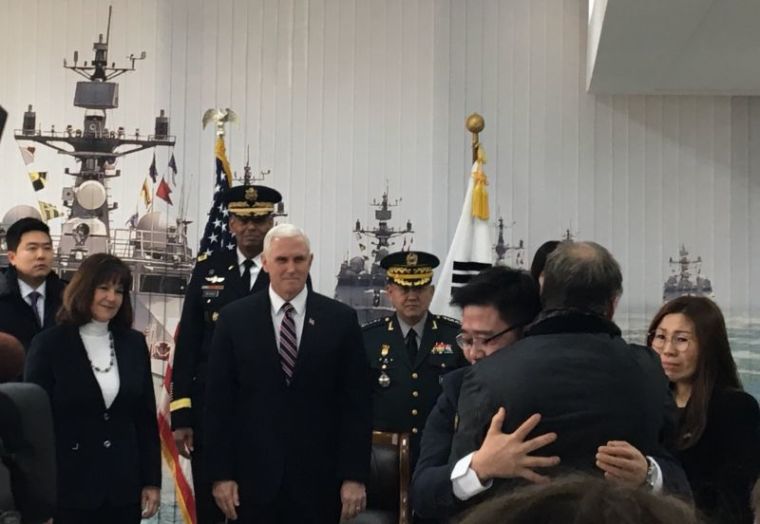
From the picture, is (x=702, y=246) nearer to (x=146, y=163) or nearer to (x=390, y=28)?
(x=390, y=28)

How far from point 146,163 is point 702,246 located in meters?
2.62

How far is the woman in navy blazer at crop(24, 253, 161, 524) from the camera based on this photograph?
3020 millimetres

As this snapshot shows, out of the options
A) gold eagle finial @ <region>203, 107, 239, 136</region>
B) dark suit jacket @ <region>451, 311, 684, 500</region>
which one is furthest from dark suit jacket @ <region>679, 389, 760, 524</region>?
gold eagle finial @ <region>203, 107, 239, 136</region>

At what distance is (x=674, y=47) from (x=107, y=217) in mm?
2645

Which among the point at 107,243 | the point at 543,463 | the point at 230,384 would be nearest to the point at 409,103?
the point at 107,243

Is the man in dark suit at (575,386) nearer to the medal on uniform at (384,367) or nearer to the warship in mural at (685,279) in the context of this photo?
the medal on uniform at (384,367)

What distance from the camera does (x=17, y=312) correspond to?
3.49 meters

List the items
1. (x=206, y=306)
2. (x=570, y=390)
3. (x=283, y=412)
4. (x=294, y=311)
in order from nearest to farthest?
1. (x=570, y=390)
2. (x=283, y=412)
3. (x=294, y=311)
4. (x=206, y=306)

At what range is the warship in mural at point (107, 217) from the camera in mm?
4898

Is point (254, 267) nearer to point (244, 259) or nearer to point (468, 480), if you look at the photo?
point (244, 259)

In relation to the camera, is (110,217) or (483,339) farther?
(110,217)

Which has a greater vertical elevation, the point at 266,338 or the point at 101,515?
the point at 266,338

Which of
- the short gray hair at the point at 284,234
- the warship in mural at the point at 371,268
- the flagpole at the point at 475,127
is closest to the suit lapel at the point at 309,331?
the short gray hair at the point at 284,234

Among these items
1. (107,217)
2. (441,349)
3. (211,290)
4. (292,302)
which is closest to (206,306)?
(211,290)
